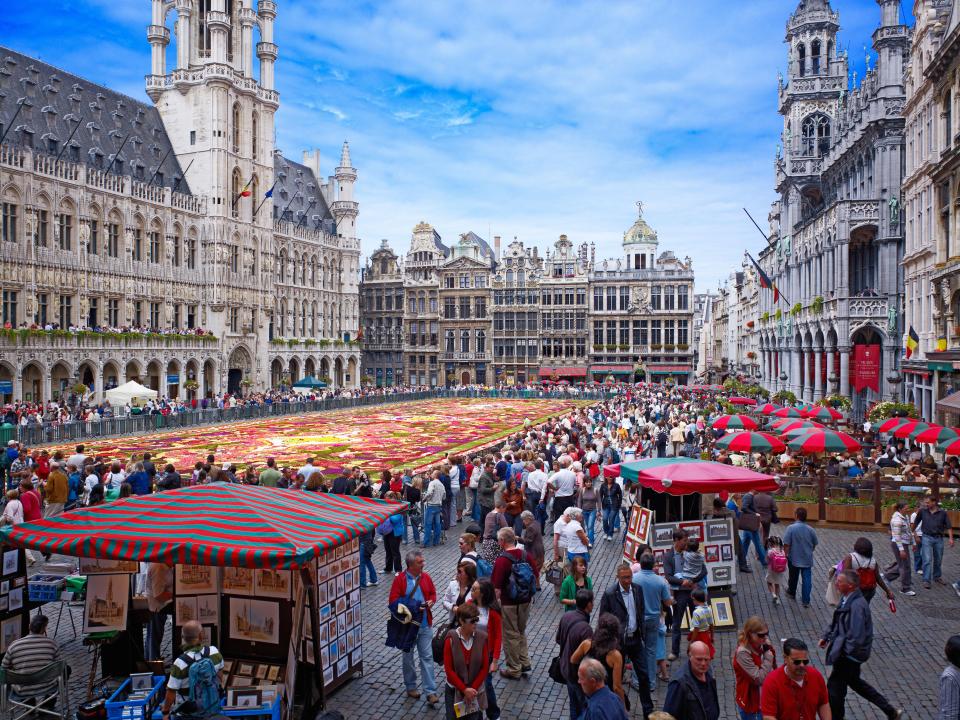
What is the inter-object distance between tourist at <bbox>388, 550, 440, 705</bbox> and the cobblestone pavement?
0.21 meters

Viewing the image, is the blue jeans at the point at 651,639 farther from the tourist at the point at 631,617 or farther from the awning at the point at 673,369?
the awning at the point at 673,369

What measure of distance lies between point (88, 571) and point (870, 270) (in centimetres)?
3663

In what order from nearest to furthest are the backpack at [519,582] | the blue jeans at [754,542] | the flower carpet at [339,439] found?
the backpack at [519,582] < the blue jeans at [754,542] < the flower carpet at [339,439]

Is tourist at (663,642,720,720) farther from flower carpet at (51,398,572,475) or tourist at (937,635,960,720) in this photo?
flower carpet at (51,398,572,475)

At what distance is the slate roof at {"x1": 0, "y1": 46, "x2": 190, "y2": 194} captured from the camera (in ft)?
153

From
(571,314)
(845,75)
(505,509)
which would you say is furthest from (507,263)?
(505,509)

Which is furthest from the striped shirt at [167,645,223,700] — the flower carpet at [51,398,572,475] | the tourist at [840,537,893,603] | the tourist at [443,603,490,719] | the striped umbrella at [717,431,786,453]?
the flower carpet at [51,398,572,475]

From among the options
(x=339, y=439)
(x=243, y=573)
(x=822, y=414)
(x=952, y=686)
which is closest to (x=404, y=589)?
(x=243, y=573)

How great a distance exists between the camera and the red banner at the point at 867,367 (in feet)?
103

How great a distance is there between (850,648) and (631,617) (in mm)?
2246

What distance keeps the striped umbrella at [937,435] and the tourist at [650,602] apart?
13.4m

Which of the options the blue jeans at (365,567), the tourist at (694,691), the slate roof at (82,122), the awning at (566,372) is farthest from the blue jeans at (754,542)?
the awning at (566,372)

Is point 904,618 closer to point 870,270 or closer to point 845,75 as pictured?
point 870,270

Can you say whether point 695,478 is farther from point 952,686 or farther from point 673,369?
point 673,369
